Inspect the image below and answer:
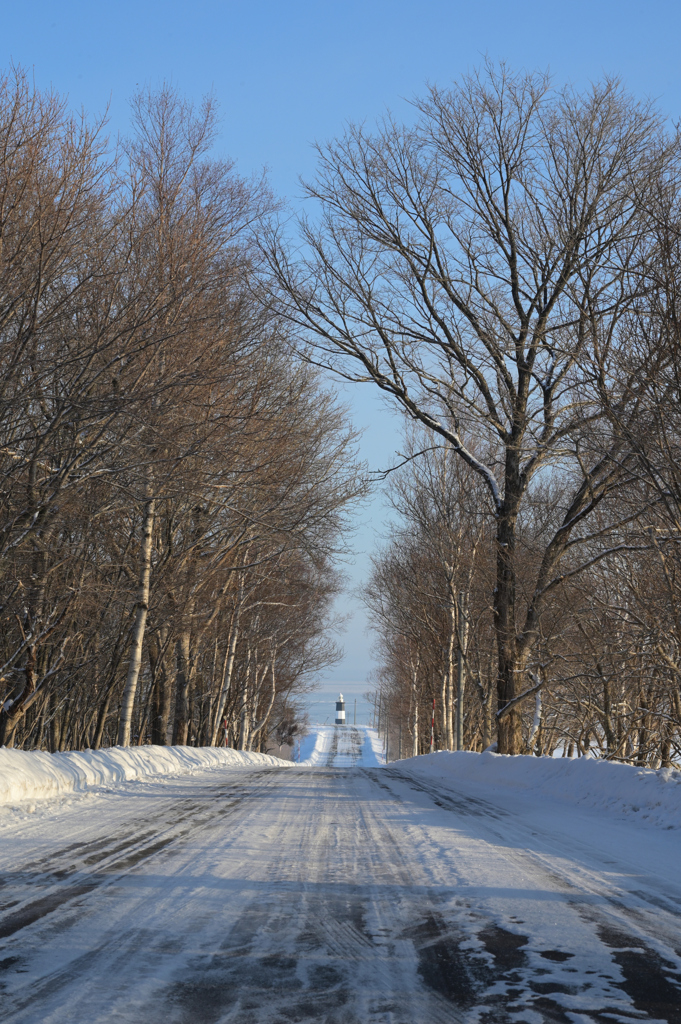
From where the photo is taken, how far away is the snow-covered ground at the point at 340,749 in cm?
6019

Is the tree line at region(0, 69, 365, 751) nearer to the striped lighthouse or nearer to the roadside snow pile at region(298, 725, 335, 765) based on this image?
the roadside snow pile at region(298, 725, 335, 765)

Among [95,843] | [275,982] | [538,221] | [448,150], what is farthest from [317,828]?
[448,150]

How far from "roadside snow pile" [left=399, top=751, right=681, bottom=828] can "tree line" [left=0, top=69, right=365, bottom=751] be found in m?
6.18

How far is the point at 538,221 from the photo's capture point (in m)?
16.4

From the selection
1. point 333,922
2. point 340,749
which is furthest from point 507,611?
point 340,749

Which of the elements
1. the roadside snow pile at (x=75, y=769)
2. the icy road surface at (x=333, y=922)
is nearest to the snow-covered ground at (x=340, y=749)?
the roadside snow pile at (x=75, y=769)

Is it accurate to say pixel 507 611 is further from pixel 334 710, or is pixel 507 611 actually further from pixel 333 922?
pixel 334 710

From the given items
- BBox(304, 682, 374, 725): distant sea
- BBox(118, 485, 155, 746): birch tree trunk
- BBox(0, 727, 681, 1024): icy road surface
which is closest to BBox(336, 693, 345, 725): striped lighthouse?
BBox(304, 682, 374, 725): distant sea

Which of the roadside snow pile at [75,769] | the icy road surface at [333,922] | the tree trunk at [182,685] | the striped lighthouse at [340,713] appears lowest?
the icy road surface at [333,922]

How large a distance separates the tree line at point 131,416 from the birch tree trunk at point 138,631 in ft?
0.16

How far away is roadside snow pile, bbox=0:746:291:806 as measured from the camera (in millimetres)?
8344

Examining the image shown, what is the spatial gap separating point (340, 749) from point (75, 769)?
69.2 meters

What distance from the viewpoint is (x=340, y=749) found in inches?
3022

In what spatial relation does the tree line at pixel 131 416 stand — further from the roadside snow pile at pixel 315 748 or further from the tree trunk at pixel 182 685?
the roadside snow pile at pixel 315 748
